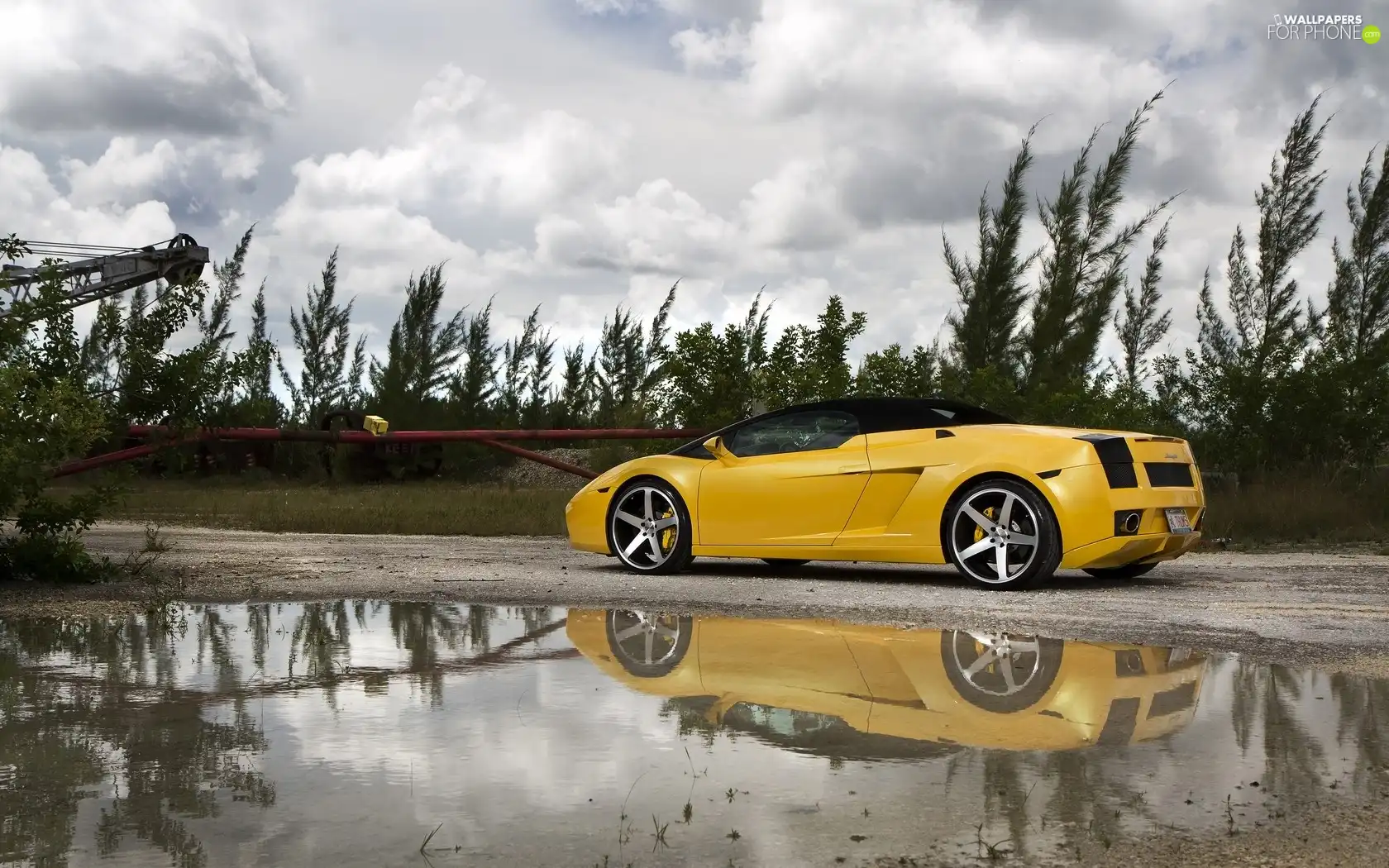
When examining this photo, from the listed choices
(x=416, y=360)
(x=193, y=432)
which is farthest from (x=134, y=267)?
(x=193, y=432)

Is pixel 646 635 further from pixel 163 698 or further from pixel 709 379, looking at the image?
pixel 709 379

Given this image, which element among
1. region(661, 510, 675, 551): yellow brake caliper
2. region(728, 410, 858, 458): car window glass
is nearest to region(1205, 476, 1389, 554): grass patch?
region(728, 410, 858, 458): car window glass

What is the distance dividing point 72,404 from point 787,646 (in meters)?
5.11

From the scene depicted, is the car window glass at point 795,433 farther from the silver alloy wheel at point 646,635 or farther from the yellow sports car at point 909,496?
the silver alloy wheel at point 646,635

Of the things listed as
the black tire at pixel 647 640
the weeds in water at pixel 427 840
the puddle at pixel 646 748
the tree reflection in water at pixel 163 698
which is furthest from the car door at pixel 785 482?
the weeds in water at pixel 427 840

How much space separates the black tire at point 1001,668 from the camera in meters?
5.26

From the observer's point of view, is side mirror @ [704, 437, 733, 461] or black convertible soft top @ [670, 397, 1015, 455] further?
side mirror @ [704, 437, 733, 461]

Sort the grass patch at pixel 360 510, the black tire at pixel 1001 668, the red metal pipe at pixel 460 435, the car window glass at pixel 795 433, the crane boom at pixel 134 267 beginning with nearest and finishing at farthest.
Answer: the black tire at pixel 1001 668, the car window glass at pixel 795 433, the grass patch at pixel 360 510, the red metal pipe at pixel 460 435, the crane boom at pixel 134 267

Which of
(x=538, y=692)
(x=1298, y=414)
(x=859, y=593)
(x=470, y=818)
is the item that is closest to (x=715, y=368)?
(x=1298, y=414)

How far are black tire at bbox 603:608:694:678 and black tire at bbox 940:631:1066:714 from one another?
121 centimetres

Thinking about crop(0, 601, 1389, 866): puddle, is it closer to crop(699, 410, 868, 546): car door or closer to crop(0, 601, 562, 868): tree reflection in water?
crop(0, 601, 562, 868): tree reflection in water

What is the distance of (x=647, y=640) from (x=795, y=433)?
3.79 meters

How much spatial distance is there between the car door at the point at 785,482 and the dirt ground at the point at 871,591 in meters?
0.36

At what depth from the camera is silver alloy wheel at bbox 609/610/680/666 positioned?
6363 mm
